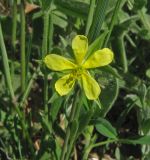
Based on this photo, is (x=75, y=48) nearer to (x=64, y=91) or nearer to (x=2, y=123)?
(x=64, y=91)

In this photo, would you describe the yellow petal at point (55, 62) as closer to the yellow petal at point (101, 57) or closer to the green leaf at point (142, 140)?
the yellow petal at point (101, 57)

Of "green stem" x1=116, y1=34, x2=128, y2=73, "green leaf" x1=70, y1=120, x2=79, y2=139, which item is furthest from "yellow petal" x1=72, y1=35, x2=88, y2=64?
"green stem" x1=116, y1=34, x2=128, y2=73

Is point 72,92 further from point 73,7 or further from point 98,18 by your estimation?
point 98,18

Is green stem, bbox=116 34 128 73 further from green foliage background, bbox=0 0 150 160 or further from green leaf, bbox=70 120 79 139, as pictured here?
green leaf, bbox=70 120 79 139

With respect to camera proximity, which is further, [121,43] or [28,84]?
[121,43]

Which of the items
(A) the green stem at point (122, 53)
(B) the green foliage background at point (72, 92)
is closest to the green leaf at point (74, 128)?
(B) the green foliage background at point (72, 92)

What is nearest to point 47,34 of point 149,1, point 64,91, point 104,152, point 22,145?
point 64,91

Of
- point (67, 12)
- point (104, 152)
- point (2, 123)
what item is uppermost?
point (67, 12)
